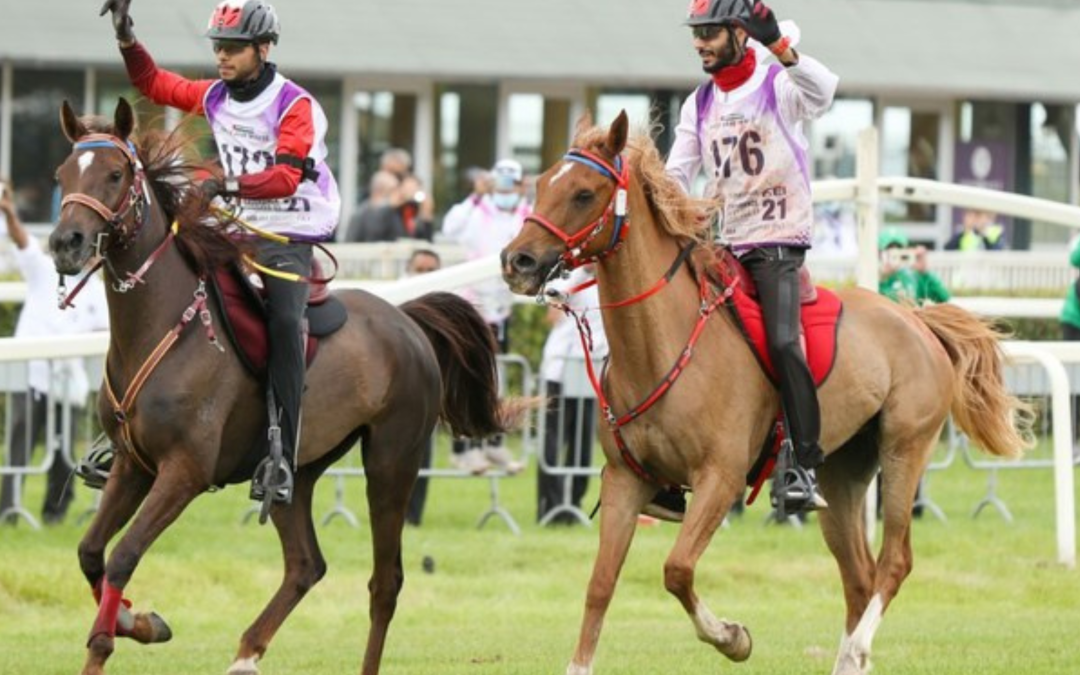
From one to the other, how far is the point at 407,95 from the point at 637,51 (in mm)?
2900

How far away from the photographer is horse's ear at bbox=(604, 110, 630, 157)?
31.1ft

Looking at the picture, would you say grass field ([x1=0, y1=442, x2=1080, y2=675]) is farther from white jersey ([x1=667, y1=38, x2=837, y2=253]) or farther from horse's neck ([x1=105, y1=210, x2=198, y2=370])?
white jersey ([x1=667, y1=38, x2=837, y2=253])

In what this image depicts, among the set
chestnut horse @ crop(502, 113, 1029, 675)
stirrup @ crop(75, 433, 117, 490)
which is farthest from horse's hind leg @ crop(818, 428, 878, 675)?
stirrup @ crop(75, 433, 117, 490)

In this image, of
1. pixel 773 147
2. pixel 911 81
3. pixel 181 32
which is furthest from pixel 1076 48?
pixel 773 147

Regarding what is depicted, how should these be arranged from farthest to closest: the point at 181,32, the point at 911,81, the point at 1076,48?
the point at 1076,48, the point at 911,81, the point at 181,32

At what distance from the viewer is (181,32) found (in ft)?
89.1

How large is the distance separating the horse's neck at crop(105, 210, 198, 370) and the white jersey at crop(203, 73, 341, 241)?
23.7 inches

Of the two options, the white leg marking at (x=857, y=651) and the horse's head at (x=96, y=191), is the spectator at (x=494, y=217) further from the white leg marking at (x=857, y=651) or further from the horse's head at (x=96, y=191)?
the horse's head at (x=96, y=191)

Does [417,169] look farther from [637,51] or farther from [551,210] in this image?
[551,210]

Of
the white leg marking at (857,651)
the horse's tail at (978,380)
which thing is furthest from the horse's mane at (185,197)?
the horse's tail at (978,380)

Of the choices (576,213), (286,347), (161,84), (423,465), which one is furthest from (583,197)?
(423,465)

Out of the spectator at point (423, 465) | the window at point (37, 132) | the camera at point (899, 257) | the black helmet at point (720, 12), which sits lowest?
the spectator at point (423, 465)

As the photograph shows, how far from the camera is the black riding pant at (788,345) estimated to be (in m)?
10.1

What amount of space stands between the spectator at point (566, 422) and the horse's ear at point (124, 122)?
6.64 metres
